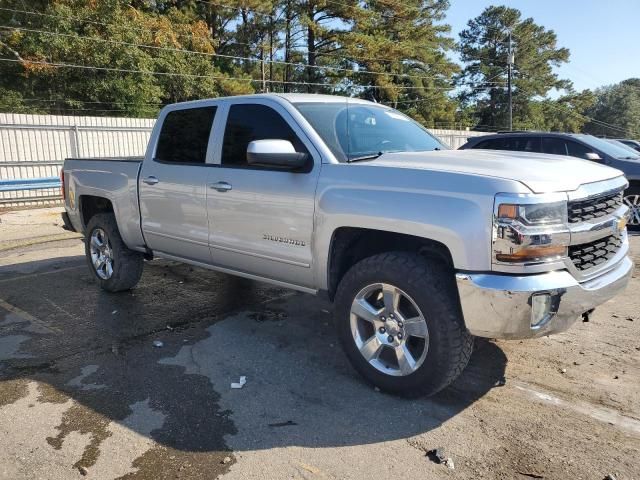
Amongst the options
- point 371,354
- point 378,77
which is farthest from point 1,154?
point 378,77

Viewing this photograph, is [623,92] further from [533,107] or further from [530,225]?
[530,225]

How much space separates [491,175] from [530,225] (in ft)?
1.20

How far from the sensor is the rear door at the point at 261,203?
3912 mm

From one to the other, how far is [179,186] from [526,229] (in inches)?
123

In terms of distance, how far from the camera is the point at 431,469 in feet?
9.20

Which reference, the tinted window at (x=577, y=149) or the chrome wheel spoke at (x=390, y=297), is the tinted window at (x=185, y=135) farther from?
the tinted window at (x=577, y=149)

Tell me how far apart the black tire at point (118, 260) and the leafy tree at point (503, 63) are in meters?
64.8

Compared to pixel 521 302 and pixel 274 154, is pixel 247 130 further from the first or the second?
pixel 521 302

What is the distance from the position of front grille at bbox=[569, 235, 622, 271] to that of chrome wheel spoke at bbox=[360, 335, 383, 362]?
4.32ft

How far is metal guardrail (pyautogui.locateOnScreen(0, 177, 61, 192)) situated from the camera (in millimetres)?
13347

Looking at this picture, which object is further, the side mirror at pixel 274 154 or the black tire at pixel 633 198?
the black tire at pixel 633 198

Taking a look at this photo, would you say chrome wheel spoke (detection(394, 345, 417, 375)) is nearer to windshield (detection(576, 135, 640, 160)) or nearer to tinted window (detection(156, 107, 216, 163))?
tinted window (detection(156, 107, 216, 163))

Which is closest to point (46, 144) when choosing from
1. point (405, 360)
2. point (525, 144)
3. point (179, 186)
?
point (179, 186)

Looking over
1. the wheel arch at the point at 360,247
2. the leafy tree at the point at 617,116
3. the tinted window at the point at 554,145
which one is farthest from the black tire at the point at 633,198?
the leafy tree at the point at 617,116
